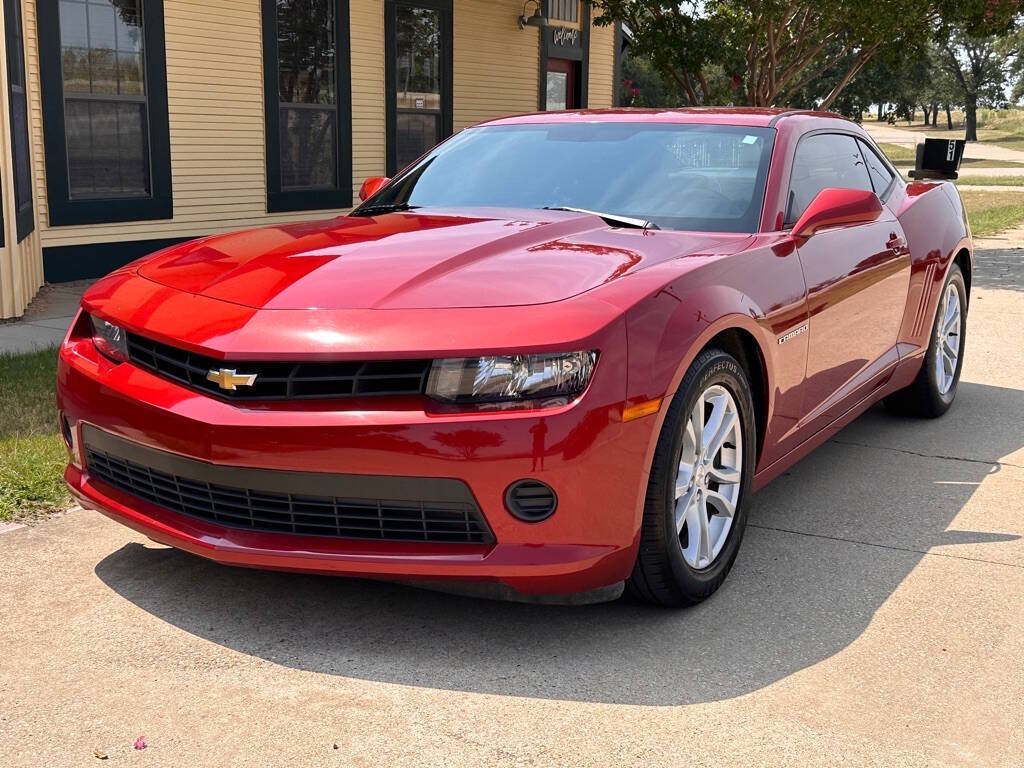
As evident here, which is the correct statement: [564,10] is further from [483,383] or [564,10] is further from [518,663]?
[518,663]

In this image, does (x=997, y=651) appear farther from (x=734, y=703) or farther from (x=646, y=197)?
(x=646, y=197)

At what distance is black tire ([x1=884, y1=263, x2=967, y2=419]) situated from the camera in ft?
20.0

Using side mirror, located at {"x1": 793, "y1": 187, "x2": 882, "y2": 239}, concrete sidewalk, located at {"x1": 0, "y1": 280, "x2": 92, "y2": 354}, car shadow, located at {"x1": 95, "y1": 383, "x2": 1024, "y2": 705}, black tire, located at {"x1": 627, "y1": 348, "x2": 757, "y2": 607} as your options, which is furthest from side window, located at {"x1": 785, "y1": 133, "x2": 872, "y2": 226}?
concrete sidewalk, located at {"x1": 0, "y1": 280, "x2": 92, "y2": 354}

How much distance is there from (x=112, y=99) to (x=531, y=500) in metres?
8.75

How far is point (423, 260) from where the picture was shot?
3652 mm

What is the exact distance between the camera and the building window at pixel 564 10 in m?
16.2

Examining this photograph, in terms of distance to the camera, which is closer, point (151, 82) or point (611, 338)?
point (611, 338)

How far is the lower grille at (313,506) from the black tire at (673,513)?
511 millimetres

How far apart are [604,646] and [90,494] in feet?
5.35

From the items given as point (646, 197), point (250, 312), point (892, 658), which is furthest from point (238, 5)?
point (892, 658)

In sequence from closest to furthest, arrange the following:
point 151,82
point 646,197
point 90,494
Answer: point 90,494 < point 646,197 < point 151,82

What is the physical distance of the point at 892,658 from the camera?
3.42 meters

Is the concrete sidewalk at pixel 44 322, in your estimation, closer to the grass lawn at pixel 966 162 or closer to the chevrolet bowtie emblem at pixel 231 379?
the chevrolet bowtie emblem at pixel 231 379

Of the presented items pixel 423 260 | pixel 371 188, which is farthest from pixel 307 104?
pixel 423 260
